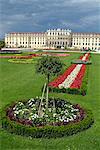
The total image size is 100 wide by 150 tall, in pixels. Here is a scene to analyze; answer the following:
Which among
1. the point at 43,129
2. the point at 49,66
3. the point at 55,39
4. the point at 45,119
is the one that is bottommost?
the point at 43,129

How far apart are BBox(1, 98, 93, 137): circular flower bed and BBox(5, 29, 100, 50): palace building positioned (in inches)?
4504

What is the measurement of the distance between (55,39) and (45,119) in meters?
120

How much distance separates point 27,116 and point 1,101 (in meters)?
3.69

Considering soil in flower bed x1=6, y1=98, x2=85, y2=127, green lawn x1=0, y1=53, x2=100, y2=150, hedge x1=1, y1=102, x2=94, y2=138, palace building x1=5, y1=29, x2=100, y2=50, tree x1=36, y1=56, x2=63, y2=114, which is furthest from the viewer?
palace building x1=5, y1=29, x2=100, y2=50

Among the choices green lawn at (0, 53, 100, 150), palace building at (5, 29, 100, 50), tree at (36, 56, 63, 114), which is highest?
palace building at (5, 29, 100, 50)

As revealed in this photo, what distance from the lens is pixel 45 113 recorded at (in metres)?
12.2

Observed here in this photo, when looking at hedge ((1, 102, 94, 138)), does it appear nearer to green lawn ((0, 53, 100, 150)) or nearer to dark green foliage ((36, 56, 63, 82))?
green lawn ((0, 53, 100, 150))

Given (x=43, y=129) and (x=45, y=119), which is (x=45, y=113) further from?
(x=43, y=129)

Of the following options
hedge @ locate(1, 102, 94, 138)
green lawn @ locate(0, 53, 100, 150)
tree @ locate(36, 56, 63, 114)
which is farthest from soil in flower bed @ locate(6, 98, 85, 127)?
tree @ locate(36, 56, 63, 114)

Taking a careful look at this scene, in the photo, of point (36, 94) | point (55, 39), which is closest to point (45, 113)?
point (36, 94)

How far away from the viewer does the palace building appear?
129125mm

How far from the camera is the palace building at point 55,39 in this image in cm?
12912

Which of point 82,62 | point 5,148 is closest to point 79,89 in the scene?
point 5,148

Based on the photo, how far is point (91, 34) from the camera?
12962 cm
